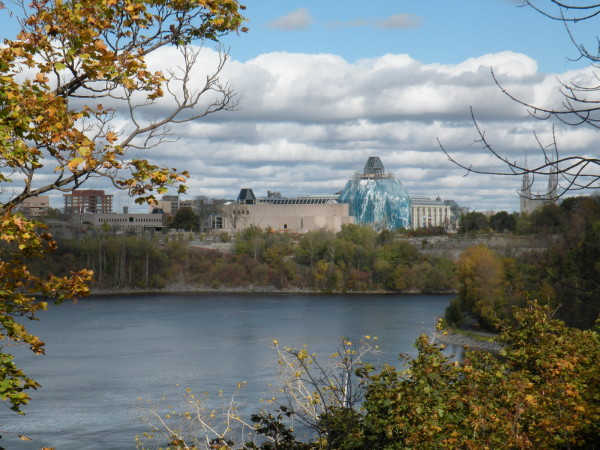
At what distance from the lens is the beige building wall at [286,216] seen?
98812 mm

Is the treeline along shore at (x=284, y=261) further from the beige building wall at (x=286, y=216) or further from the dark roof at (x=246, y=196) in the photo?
the dark roof at (x=246, y=196)

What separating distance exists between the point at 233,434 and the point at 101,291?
51267 mm

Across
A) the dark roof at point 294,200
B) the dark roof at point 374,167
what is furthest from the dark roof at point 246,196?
the dark roof at point 374,167

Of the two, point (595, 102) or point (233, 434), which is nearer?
point (595, 102)

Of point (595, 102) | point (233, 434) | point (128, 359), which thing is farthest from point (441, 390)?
point (128, 359)

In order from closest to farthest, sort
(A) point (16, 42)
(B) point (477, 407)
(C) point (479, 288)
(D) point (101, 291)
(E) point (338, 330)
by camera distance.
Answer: (A) point (16, 42) < (B) point (477, 407) < (E) point (338, 330) < (C) point (479, 288) < (D) point (101, 291)

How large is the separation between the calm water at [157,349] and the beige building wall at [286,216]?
142 feet

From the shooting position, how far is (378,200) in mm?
123562

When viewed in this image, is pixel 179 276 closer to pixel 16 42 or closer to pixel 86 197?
pixel 86 197

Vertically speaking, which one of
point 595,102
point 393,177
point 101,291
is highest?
point 393,177

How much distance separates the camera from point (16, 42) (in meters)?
4.85

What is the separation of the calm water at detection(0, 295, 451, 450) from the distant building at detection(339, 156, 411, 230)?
68.3 meters

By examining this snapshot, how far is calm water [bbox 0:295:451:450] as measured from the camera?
1856cm

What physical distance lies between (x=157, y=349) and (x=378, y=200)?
95.0 m
